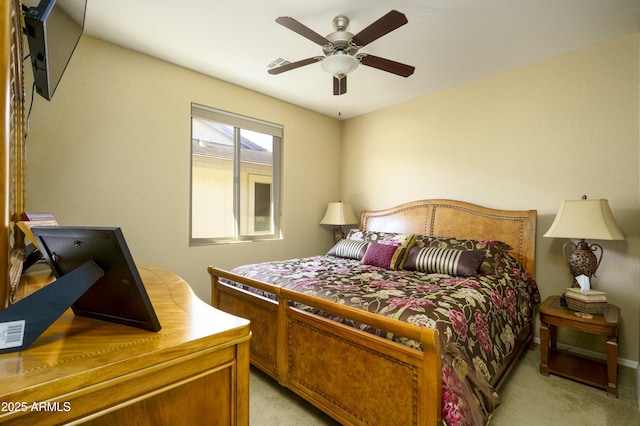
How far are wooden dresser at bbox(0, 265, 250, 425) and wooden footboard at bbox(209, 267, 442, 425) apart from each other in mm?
861

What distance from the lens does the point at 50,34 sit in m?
1.30

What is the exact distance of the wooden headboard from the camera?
2867 millimetres

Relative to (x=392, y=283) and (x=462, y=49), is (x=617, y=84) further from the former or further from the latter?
(x=392, y=283)

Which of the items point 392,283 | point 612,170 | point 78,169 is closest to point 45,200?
point 78,169

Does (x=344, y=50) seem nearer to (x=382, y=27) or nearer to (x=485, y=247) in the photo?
(x=382, y=27)

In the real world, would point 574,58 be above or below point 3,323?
above

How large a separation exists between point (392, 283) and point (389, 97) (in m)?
2.54

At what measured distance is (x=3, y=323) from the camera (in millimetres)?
579

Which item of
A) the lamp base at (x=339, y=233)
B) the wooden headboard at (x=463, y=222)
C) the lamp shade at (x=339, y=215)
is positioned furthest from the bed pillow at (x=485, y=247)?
the lamp base at (x=339, y=233)

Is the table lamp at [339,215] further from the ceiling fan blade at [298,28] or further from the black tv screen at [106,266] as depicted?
the black tv screen at [106,266]

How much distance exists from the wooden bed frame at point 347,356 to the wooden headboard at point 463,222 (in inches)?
0.7

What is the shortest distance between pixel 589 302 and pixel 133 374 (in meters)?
2.88

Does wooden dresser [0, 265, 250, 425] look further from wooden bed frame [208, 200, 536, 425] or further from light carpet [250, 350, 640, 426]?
light carpet [250, 350, 640, 426]

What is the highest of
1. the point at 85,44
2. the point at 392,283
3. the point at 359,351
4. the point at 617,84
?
the point at 85,44
